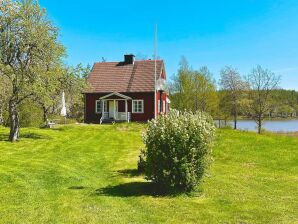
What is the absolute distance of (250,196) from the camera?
38.8 ft

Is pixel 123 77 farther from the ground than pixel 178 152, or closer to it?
farther from the ground

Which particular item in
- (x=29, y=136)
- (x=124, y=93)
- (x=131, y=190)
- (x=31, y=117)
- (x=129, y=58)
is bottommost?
(x=131, y=190)

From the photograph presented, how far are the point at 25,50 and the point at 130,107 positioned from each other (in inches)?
833

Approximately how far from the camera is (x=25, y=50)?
25562 millimetres

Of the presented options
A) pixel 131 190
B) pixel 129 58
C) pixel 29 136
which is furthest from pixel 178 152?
pixel 129 58

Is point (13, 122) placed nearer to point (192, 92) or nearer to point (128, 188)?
point (128, 188)

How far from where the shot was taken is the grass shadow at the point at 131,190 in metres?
11.8

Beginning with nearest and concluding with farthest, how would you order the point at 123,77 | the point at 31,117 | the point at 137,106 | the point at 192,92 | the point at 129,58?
the point at 31,117
the point at 137,106
the point at 123,77
the point at 129,58
the point at 192,92

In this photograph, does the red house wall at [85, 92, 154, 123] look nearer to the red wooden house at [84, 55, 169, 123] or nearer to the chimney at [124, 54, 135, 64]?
the red wooden house at [84, 55, 169, 123]

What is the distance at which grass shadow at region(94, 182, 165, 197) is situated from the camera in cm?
1177

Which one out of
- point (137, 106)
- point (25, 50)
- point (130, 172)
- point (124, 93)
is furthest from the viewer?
point (124, 93)

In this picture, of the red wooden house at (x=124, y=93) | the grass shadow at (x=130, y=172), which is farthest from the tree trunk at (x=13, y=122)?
the red wooden house at (x=124, y=93)

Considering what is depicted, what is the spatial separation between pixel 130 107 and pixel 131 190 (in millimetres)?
33381

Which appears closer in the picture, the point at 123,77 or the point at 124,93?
the point at 124,93
